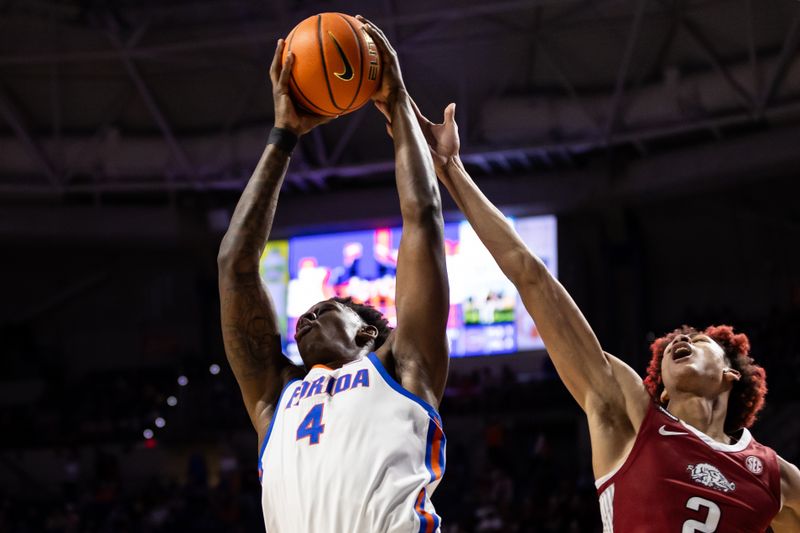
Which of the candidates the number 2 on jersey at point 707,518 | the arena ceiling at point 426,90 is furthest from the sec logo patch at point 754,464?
Answer: the arena ceiling at point 426,90

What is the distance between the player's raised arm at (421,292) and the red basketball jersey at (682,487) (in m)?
0.96

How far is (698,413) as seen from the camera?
4.07 meters

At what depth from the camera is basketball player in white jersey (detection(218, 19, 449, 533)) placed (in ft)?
9.53

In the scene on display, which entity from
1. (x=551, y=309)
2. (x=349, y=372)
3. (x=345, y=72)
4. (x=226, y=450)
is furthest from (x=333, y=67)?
(x=226, y=450)

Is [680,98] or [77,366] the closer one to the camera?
[680,98]

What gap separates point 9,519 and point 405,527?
14.0m

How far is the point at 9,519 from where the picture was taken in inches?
608

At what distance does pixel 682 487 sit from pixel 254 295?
1.53 metres

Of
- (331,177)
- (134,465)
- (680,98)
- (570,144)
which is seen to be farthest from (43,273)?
(680,98)

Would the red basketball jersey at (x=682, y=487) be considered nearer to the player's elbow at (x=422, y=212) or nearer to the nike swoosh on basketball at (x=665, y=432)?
the nike swoosh on basketball at (x=665, y=432)

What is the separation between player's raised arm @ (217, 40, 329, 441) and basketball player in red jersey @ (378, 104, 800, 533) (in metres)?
0.57

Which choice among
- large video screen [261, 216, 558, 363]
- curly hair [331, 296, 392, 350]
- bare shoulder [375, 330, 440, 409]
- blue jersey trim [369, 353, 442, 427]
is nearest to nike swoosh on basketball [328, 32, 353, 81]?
curly hair [331, 296, 392, 350]

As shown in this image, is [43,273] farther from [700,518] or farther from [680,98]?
[700,518]

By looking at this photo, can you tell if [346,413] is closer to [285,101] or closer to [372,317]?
[372,317]
